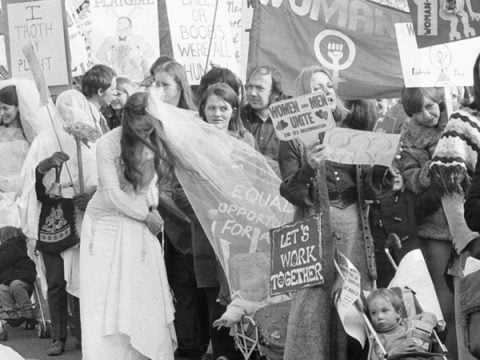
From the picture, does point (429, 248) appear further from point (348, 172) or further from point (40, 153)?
point (40, 153)

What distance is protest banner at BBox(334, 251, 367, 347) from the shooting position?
7430 mm

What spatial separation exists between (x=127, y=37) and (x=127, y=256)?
4604 millimetres

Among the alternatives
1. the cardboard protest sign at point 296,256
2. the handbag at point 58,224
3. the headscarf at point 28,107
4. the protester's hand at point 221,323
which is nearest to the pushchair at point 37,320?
the handbag at point 58,224

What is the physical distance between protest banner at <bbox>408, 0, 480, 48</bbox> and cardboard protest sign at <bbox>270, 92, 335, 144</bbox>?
1560mm

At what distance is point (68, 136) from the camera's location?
10.9 metres

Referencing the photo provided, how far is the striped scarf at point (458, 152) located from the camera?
7645 millimetres

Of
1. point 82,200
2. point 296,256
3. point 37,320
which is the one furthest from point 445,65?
point 37,320

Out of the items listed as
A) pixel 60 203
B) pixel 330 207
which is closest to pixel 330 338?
pixel 330 207

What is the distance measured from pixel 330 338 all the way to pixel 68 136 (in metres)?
3.76

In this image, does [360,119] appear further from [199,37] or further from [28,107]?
[199,37]

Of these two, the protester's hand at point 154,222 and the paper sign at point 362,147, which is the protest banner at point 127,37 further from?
the paper sign at point 362,147

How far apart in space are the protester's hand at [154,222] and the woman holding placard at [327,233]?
6.04 feet

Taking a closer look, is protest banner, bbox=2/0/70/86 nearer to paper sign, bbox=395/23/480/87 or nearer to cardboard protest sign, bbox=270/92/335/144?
paper sign, bbox=395/23/480/87

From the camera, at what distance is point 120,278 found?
9.62 metres
